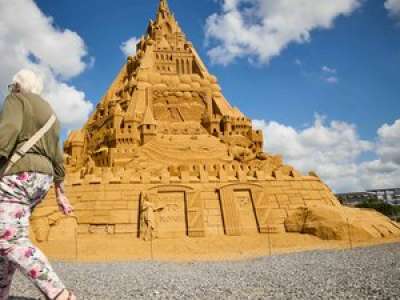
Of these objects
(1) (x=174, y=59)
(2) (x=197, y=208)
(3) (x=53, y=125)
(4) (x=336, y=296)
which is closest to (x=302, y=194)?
(2) (x=197, y=208)

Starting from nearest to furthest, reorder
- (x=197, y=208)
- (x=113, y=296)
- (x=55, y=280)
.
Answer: (x=55, y=280)
(x=113, y=296)
(x=197, y=208)

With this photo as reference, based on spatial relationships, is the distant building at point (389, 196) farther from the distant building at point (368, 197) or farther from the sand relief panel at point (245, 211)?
the sand relief panel at point (245, 211)

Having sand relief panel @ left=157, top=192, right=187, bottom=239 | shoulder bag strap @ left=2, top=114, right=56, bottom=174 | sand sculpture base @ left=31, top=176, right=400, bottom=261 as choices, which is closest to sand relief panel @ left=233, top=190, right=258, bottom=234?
sand sculpture base @ left=31, top=176, right=400, bottom=261

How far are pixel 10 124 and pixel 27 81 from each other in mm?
735

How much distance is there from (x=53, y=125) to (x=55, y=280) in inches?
63.7

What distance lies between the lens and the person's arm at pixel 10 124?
10.5 ft

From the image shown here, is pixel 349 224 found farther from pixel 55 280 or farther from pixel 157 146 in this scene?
pixel 157 146

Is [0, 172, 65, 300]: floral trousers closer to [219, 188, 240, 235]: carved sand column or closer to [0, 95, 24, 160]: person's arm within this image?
[0, 95, 24, 160]: person's arm

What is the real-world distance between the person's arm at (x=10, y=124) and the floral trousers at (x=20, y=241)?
31 centimetres

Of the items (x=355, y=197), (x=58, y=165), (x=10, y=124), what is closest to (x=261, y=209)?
(x=58, y=165)

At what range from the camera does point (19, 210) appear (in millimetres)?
3371

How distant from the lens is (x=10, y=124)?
3258 millimetres

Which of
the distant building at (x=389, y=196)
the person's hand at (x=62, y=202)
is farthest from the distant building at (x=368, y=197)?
the person's hand at (x=62, y=202)

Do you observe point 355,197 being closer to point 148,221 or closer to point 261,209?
point 261,209
